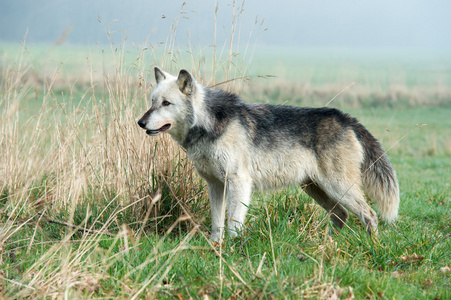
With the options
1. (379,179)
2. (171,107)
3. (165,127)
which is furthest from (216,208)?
(379,179)

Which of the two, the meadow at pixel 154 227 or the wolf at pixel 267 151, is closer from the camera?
the meadow at pixel 154 227

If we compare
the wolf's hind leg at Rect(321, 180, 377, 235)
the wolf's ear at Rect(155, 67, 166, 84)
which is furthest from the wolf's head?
the wolf's hind leg at Rect(321, 180, 377, 235)

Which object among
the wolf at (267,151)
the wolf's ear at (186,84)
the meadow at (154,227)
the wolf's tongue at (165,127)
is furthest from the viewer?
the wolf at (267,151)

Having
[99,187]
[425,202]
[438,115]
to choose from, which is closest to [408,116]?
[438,115]

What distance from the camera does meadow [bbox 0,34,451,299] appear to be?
3.54 m

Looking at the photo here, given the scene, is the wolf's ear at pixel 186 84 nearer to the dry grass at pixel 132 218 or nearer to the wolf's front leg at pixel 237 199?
the dry grass at pixel 132 218

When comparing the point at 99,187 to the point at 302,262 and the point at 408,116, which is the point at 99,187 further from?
the point at 408,116

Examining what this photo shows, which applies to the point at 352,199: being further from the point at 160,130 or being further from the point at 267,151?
the point at 160,130

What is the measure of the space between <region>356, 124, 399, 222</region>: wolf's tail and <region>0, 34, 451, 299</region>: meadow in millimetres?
299

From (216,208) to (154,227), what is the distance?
0.75m

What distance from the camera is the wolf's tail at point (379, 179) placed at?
5523mm

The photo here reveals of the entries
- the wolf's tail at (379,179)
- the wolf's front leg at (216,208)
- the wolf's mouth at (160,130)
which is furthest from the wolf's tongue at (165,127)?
the wolf's tail at (379,179)

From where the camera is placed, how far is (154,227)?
17.1ft

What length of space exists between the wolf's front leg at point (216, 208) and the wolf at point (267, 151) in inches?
0.5
